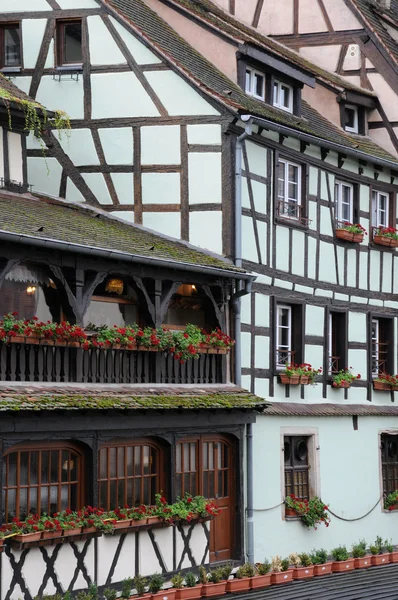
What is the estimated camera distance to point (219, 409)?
20.4 m

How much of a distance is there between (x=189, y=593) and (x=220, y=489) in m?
3.69

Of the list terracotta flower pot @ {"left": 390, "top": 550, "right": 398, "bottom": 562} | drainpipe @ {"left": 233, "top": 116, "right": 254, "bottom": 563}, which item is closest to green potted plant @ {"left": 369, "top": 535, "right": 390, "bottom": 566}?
terracotta flower pot @ {"left": 390, "top": 550, "right": 398, "bottom": 562}

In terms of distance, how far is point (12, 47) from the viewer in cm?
2331

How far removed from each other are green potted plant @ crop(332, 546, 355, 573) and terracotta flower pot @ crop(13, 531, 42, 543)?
527cm

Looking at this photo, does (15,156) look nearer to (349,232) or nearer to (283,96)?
(283,96)

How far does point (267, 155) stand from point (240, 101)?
3.35ft

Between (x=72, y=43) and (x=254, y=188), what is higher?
(x=72, y=43)

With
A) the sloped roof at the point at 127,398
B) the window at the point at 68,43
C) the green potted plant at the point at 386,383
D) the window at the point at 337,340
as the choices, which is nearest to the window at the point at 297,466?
the window at the point at 337,340

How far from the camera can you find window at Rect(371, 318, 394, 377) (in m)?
26.0

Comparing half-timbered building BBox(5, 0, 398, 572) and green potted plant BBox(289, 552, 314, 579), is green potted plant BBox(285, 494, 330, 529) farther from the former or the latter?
green potted plant BBox(289, 552, 314, 579)

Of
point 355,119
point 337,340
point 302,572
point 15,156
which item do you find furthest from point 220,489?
point 355,119

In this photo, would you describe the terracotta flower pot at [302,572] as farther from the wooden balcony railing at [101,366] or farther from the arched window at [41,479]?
the arched window at [41,479]

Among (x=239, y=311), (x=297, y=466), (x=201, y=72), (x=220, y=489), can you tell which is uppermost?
(x=201, y=72)

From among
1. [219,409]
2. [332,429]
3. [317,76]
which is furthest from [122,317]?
[317,76]
